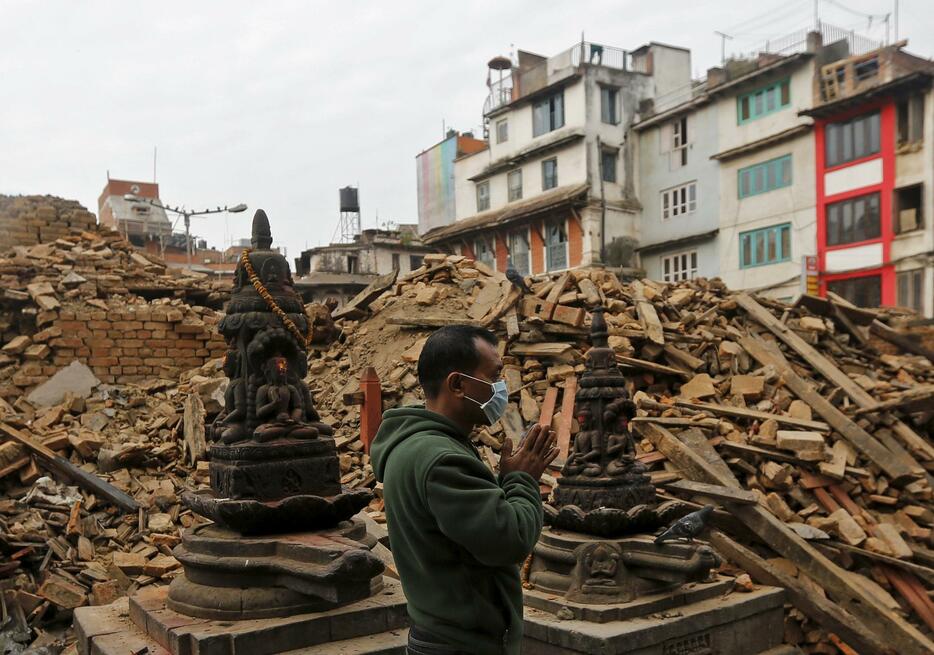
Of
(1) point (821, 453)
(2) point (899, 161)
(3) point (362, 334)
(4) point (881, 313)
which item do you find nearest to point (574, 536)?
(1) point (821, 453)

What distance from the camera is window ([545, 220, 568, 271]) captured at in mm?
30562

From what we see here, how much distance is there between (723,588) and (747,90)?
25.3 meters

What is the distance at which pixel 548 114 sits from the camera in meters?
31.7

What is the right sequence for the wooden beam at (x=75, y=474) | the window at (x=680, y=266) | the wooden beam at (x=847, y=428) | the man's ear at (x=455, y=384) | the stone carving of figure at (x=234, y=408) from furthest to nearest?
the window at (x=680, y=266), the wooden beam at (x=847, y=428), the wooden beam at (x=75, y=474), the stone carving of figure at (x=234, y=408), the man's ear at (x=455, y=384)

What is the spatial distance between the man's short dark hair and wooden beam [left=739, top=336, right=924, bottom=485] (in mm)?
9021

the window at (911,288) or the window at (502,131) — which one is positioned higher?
the window at (502,131)

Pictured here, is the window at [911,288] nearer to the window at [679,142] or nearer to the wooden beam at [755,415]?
the window at [679,142]

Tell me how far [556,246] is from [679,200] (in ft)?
17.6

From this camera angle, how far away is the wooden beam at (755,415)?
10205mm

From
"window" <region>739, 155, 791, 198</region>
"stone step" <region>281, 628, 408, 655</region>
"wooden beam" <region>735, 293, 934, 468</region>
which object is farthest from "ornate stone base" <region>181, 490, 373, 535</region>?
"window" <region>739, 155, 791, 198</region>

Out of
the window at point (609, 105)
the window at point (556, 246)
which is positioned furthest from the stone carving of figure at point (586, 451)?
the window at point (609, 105)

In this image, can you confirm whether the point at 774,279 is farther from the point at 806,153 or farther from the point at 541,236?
the point at 541,236

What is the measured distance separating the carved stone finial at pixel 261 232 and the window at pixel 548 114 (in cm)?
2751

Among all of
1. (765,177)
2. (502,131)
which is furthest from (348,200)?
(765,177)
